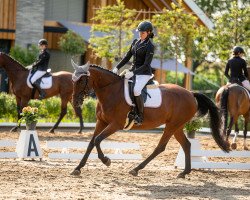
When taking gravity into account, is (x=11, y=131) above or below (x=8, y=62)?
below

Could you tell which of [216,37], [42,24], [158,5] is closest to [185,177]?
[216,37]

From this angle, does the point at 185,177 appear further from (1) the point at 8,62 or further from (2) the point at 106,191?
(1) the point at 8,62

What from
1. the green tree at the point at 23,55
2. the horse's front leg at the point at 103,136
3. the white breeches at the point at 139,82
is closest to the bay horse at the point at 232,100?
the white breeches at the point at 139,82

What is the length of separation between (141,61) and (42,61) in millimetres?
8755

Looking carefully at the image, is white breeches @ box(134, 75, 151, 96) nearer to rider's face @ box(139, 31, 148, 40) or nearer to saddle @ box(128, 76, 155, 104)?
saddle @ box(128, 76, 155, 104)

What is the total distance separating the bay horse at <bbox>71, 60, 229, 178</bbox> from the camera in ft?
39.8

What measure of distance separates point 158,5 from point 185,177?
78.5 feet

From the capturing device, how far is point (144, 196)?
10.5m

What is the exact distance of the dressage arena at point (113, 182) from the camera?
10406mm

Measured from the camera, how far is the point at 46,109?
24469 mm


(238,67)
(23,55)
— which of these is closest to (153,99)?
(238,67)

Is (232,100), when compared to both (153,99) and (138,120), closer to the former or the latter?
(153,99)

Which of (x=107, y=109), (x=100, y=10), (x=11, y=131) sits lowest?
(x=11, y=131)

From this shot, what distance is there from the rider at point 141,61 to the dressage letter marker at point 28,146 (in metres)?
2.70
